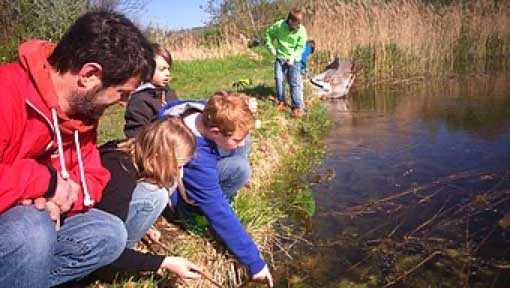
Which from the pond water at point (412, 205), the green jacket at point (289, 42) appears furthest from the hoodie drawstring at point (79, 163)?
the green jacket at point (289, 42)

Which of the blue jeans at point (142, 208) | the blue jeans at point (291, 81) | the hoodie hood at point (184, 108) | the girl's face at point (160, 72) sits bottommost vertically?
the blue jeans at point (291, 81)

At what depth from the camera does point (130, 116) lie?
11.3 feet

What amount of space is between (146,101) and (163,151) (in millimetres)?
1244

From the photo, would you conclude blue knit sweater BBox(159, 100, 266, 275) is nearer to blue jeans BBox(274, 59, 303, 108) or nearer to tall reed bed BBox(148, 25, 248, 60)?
blue jeans BBox(274, 59, 303, 108)

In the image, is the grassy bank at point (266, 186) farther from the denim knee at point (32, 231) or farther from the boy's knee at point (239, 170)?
the denim knee at point (32, 231)

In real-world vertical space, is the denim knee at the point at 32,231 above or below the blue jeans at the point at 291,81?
above

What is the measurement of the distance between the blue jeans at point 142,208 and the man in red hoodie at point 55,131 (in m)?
0.35

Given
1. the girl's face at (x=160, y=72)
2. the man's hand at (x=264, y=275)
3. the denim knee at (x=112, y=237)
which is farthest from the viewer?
the girl's face at (x=160, y=72)

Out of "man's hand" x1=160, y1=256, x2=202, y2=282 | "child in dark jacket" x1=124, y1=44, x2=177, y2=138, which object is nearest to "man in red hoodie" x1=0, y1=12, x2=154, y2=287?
"man's hand" x1=160, y1=256, x2=202, y2=282

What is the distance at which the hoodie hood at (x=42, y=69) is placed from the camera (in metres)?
1.75

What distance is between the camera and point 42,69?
1.77 metres

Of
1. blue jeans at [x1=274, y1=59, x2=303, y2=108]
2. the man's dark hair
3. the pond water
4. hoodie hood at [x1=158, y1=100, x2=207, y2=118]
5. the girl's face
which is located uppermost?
the man's dark hair

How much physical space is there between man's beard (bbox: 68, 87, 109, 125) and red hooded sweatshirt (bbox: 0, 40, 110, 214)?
3 cm

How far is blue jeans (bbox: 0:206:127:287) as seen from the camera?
1.65m
